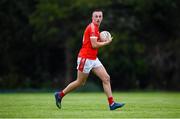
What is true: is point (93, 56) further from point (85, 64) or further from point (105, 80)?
point (105, 80)

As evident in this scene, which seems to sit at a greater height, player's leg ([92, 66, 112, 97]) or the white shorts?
the white shorts

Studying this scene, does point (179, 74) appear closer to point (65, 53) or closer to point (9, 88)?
point (65, 53)

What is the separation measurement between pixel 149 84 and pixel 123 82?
191cm

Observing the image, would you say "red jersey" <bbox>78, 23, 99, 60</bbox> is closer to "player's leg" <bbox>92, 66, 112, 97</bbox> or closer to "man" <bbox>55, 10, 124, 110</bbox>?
"man" <bbox>55, 10, 124, 110</bbox>

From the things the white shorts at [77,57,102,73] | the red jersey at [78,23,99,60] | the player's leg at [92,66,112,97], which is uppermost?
the red jersey at [78,23,99,60]

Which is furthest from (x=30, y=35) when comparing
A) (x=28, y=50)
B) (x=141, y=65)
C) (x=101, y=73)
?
(x=101, y=73)

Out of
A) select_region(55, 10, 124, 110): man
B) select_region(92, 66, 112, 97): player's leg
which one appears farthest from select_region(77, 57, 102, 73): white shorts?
select_region(92, 66, 112, 97): player's leg

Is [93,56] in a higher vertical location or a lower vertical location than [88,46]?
lower

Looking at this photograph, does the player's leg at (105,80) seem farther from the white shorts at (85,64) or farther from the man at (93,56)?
the white shorts at (85,64)

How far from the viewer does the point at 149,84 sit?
5141 cm

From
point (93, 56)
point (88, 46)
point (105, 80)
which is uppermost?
point (88, 46)

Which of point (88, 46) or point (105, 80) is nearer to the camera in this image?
point (105, 80)

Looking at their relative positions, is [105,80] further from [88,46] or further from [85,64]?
[88,46]

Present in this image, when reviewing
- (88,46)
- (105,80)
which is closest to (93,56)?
(88,46)
